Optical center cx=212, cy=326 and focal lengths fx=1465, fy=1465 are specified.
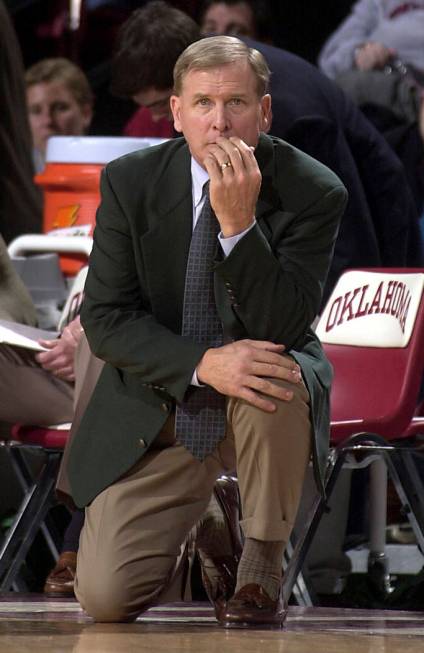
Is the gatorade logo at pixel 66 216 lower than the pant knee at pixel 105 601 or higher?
higher

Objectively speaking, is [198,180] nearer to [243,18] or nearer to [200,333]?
[200,333]

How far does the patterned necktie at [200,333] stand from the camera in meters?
2.77

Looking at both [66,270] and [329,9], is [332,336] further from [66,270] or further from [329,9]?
[329,9]

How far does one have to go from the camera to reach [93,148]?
15.3 feet

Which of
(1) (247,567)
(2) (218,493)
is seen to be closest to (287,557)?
(2) (218,493)

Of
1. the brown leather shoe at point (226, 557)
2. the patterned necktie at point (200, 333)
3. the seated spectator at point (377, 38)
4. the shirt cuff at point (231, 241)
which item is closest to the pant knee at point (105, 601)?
the brown leather shoe at point (226, 557)

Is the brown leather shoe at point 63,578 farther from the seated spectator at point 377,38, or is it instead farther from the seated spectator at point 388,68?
the seated spectator at point 377,38

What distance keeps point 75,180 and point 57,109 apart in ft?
4.77

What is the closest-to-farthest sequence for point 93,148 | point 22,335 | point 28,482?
1. point 22,335
2. point 28,482
3. point 93,148

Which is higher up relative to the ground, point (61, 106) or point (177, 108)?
point (177, 108)

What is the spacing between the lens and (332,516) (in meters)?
4.05

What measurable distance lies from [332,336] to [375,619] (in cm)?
109

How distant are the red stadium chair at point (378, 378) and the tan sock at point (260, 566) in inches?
26.3

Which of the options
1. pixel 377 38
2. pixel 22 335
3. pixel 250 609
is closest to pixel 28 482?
pixel 22 335
